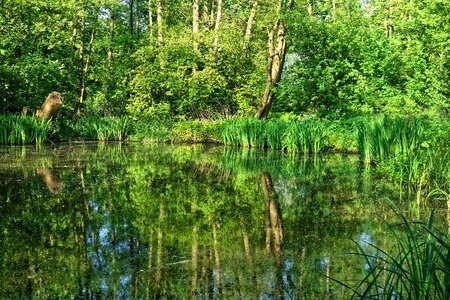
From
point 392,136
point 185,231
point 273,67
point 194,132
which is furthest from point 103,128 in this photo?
point 185,231

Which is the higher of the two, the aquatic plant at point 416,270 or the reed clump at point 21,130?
the reed clump at point 21,130

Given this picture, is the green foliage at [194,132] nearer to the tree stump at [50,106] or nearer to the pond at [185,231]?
the tree stump at [50,106]

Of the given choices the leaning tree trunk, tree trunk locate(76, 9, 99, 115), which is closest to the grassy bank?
the leaning tree trunk

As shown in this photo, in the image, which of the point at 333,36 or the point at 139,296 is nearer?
the point at 139,296

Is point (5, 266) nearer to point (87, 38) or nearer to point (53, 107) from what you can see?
point (53, 107)

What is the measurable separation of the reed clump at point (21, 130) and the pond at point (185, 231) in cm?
510

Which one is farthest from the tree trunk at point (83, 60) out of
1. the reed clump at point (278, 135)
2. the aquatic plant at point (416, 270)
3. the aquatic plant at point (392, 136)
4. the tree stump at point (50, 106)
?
the aquatic plant at point (416, 270)

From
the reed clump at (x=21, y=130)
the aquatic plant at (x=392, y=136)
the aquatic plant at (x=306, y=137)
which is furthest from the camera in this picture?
the reed clump at (x=21, y=130)

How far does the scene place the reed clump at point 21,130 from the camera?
12.7 metres

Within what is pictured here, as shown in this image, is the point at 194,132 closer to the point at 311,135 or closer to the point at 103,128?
the point at 103,128

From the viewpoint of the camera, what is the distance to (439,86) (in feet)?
42.2

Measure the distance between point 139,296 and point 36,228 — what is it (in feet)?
6.65

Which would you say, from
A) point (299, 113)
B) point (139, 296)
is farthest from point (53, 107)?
point (139, 296)

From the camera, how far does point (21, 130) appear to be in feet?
41.8
